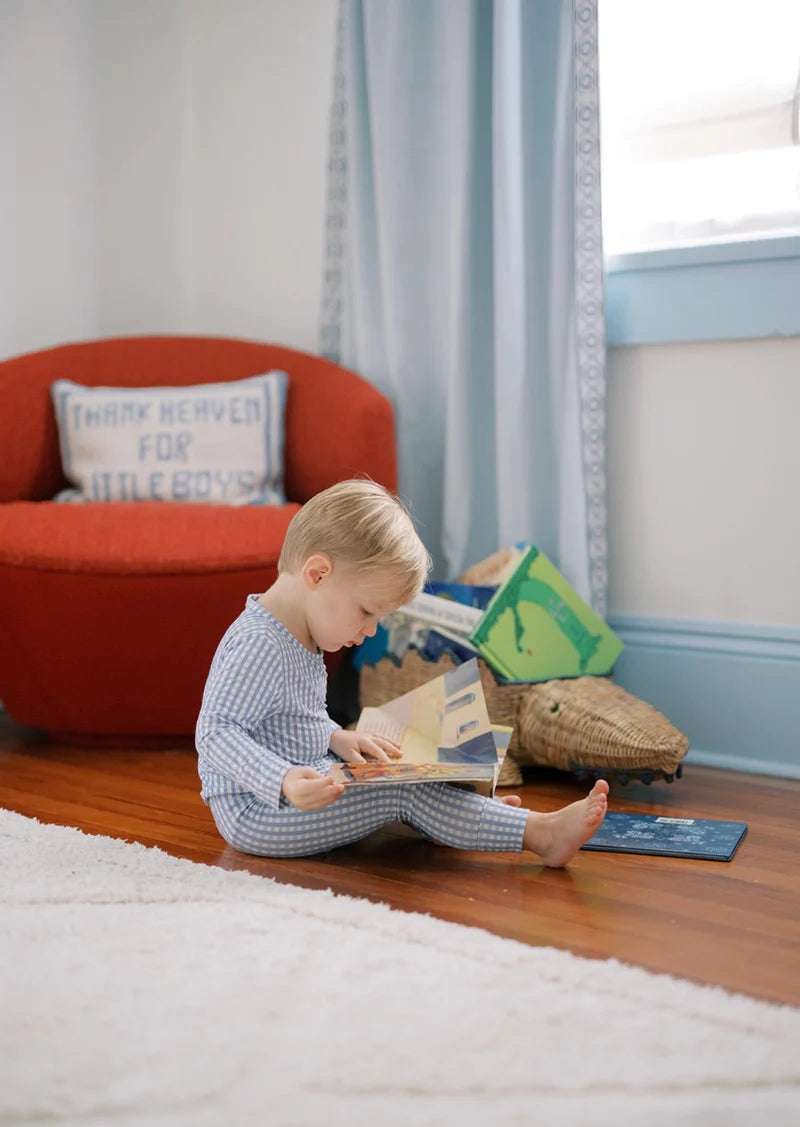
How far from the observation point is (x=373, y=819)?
1423 millimetres

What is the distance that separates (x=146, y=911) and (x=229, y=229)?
6.25ft

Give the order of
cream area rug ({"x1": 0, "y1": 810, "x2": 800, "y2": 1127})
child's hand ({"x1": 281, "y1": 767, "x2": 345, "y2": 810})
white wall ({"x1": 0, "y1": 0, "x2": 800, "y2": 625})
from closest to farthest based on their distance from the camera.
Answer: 1. cream area rug ({"x1": 0, "y1": 810, "x2": 800, "y2": 1127})
2. child's hand ({"x1": 281, "y1": 767, "x2": 345, "y2": 810})
3. white wall ({"x1": 0, "y1": 0, "x2": 800, "y2": 625})

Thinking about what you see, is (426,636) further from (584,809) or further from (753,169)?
(753,169)

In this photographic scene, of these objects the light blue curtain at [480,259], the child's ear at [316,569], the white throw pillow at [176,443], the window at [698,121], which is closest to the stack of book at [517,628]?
the light blue curtain at [480,259]

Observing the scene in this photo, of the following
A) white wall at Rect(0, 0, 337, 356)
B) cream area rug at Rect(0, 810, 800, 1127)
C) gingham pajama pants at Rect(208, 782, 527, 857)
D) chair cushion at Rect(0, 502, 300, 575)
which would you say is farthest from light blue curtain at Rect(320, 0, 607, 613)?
cream area rug at Rect(0, 810, 800, 1127)

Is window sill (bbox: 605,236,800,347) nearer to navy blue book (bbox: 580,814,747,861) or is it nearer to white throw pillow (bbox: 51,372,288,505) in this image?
white throw pillow (bbox: 51,372,288,505)

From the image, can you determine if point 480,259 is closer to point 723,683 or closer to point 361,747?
point 723,683

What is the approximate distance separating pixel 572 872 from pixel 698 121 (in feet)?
4.57

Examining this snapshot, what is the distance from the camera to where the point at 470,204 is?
2.19 m

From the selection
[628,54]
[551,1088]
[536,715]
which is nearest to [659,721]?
[536,715]

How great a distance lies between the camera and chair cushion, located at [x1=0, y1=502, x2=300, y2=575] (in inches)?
72.5

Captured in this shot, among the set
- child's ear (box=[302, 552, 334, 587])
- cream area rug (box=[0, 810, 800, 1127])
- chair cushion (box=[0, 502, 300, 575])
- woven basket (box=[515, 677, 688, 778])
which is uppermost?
child's ear (box=[302, 552, 334, 587])

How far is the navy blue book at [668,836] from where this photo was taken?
146 centimetres

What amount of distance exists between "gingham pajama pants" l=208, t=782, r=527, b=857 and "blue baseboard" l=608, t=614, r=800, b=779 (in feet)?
2.36
